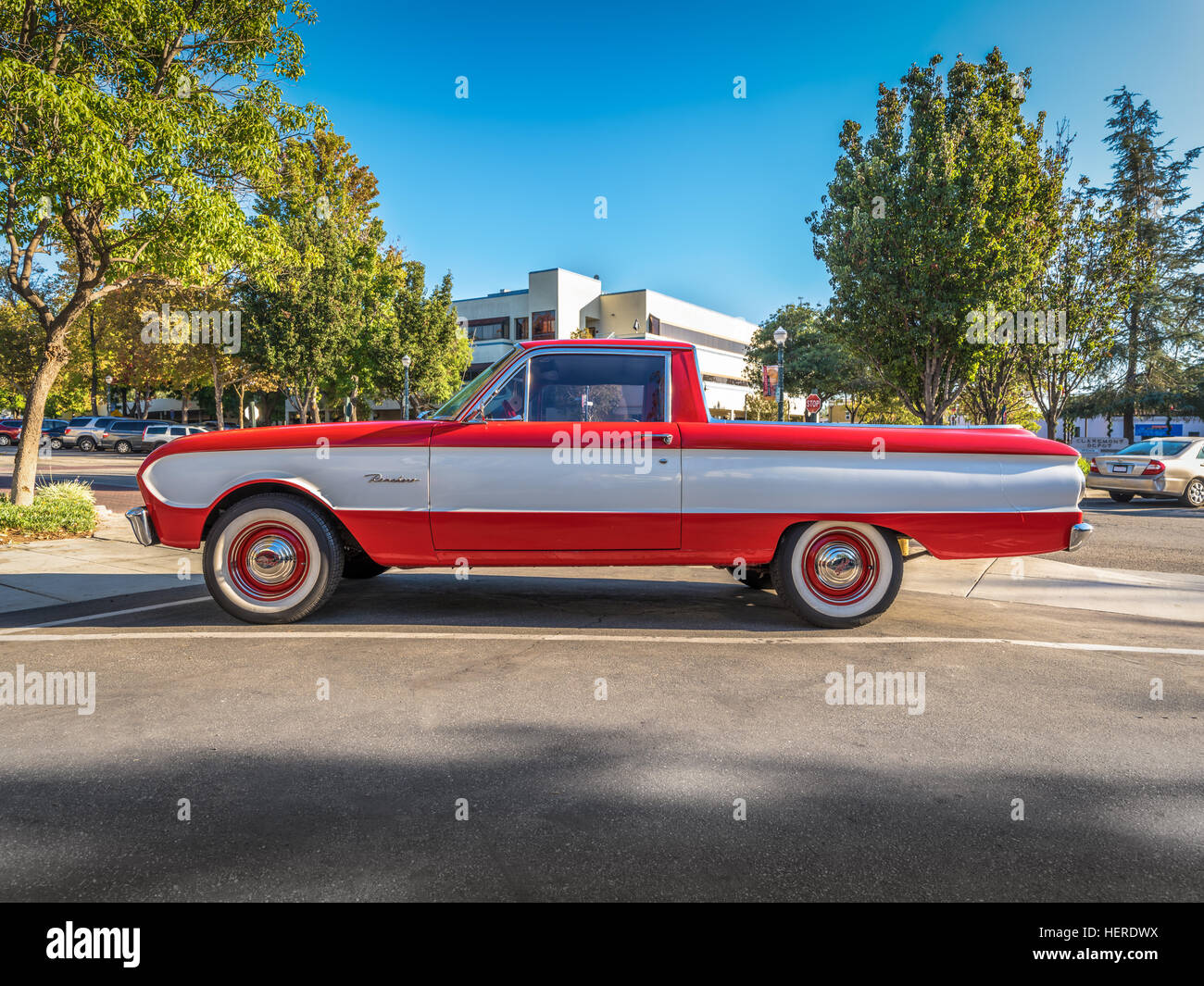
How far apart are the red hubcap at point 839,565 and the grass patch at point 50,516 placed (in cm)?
953

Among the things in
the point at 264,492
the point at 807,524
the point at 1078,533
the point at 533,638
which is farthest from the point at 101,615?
the point at 1078,533

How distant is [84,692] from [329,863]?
2453 mm

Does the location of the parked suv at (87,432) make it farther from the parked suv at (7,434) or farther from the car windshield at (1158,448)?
the car windshield at (1158,448)

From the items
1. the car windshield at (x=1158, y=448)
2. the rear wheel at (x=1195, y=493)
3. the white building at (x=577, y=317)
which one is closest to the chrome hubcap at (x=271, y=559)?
the car windshield at (x=1158, y=448)

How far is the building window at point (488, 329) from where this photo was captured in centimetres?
6662

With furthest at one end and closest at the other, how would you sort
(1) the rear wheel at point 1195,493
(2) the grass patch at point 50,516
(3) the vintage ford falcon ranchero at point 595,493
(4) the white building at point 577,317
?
(4) the white building at point 577,317 < (1) the rear wheel at point 1195,493 < (2) the grass patch at point 50,516 < (3) the vintage ford falcon ranchero at point 595,493

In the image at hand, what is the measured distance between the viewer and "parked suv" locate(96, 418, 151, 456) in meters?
37.9

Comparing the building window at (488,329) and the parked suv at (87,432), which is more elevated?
the building window at (488,329)

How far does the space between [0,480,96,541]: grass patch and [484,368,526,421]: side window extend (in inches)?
300

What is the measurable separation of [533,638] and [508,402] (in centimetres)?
163

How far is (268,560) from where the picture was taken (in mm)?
5195

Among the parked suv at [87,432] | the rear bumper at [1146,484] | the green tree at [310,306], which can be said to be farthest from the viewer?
the parked suv at [87,432]

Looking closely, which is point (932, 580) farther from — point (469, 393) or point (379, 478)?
point (379, 478)
